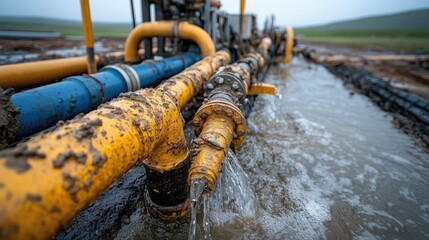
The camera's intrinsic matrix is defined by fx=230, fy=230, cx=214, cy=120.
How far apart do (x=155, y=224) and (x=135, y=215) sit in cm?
19

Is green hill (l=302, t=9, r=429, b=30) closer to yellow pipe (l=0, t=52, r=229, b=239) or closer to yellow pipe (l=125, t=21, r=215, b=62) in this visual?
yellow pipe (l=125, t=21, r=215, b=62)

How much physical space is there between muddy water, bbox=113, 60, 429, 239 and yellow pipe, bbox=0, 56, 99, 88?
91.2 inches

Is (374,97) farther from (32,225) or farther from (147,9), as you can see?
(32,225)

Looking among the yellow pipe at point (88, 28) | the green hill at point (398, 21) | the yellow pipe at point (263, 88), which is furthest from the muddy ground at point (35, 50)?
the green hill at point (398, 21)

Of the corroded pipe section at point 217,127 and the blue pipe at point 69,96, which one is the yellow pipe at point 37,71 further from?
the corroded pipe section at point 217,127

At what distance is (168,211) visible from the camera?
1684 millimetres

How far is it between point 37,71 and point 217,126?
112 inches

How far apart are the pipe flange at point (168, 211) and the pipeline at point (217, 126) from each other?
1.61 ft

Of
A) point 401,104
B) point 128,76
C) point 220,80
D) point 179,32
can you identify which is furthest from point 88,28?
point 401,104

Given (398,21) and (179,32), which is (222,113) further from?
(398,21)

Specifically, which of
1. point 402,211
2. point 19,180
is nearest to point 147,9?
point 19,180

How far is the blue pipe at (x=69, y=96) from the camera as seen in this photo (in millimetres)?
1663

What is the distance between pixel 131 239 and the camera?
5.32ft

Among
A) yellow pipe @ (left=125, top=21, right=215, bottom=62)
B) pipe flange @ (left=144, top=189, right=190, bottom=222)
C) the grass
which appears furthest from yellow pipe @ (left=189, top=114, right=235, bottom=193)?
the grass
